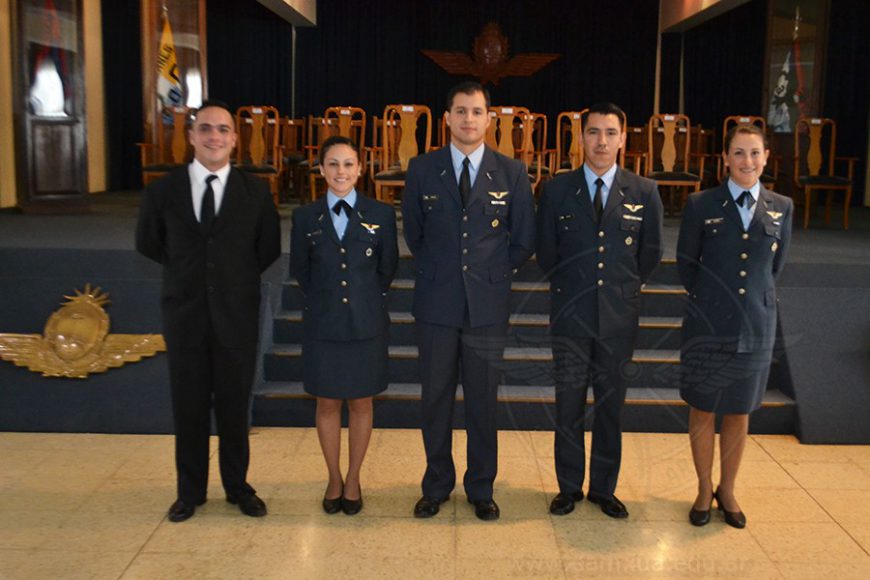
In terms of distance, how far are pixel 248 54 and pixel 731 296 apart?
10.8 meters

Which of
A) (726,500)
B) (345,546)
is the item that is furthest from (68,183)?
(726,500)

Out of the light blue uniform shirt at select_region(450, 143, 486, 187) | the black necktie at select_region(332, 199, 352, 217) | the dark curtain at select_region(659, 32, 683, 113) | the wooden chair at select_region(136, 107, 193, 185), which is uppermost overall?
the dark curtain at select_region(659, 32, 683, 113)

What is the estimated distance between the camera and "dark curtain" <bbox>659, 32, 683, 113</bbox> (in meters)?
12.7

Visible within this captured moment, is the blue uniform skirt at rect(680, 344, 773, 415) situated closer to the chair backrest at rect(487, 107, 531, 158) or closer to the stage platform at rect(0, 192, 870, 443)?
the stage platform at rect(0, 192, 870, 443)

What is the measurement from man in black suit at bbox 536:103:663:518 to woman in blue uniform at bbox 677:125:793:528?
0.18 meters

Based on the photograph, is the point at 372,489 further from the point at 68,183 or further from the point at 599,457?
the point at 68,183

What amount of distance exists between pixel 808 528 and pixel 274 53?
11.2m

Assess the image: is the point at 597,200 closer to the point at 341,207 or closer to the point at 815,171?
the point at 341,207

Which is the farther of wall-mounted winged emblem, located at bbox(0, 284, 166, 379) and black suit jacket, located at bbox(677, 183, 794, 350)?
wall-mounted winged emblem, located at bbox(0, 284, 166, 379)

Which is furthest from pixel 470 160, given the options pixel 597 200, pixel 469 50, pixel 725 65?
pixel 469 50

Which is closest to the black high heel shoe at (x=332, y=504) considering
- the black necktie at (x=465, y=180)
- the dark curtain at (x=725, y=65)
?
the black necktie at (x=465, y=180)

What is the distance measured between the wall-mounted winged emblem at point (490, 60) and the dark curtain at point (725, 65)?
1.90 m

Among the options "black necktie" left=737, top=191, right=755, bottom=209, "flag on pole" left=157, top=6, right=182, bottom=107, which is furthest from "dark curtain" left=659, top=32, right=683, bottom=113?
"black necktie" left=737, top=191, right=755, bottom=209

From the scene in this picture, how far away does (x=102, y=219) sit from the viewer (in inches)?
271
